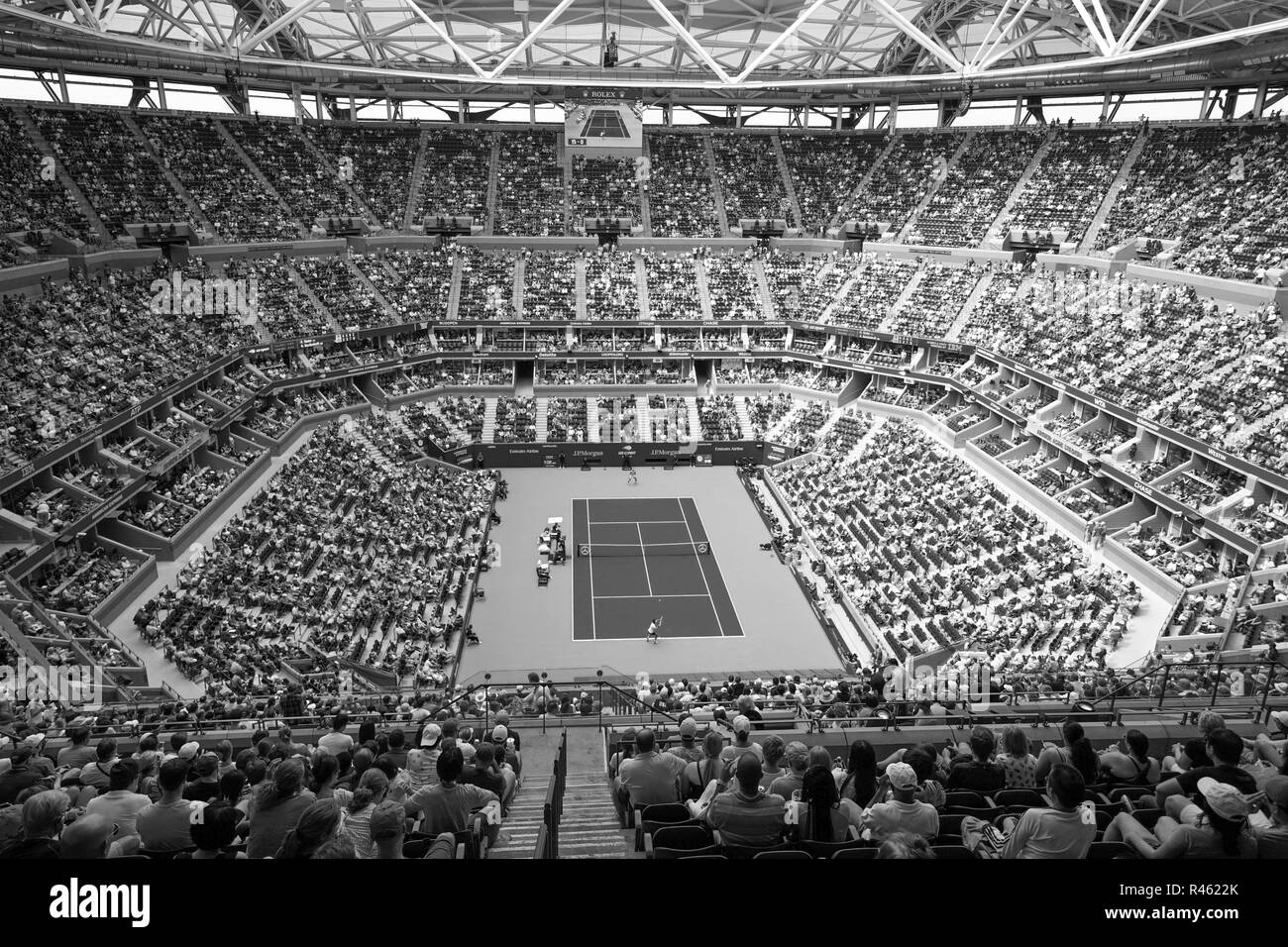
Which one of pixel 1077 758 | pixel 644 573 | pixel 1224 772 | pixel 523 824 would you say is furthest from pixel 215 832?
pixel 644 573

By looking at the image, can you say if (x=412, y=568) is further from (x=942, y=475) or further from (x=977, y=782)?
(x=977, y=782)

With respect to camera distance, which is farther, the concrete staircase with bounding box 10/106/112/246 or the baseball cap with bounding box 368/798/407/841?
the concrete staircase with bounding box 10/106/112/246

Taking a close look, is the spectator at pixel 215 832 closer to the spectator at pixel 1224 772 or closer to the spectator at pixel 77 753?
the spectator at pixel 77 753

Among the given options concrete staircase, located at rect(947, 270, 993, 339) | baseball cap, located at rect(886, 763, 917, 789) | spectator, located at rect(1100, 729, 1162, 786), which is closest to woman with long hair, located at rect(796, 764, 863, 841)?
baseball cap, located at rect(886, 763, 917, 789)

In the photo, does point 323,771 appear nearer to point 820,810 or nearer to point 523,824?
point 523,824
